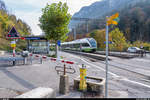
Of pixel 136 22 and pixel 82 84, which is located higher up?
pixel 136 22

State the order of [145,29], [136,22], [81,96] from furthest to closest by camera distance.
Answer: [136,22] < [145,29] < [81,96]

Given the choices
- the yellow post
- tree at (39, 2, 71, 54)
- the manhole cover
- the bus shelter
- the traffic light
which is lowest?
the manhole cover

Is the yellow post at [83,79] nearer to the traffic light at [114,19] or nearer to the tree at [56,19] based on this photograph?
the traffic light at [114,19]

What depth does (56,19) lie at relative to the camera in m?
14.3

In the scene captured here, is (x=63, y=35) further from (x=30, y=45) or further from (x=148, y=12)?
(x=148, y=12)

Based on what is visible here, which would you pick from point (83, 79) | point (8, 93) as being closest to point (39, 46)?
point (8, 93)

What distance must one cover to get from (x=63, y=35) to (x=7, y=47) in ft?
63.4

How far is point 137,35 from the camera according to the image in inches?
2682

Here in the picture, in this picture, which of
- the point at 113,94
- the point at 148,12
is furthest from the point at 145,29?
the point at 113,94

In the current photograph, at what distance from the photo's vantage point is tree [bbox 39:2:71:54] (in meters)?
14.3

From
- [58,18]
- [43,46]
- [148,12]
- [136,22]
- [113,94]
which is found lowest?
[113,94]

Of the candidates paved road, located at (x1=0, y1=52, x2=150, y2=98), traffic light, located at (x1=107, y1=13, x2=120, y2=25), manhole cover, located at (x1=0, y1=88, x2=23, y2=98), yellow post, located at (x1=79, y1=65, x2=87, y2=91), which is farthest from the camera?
paved road, located at (x1=0, y1=52, x2=150, y2=98)

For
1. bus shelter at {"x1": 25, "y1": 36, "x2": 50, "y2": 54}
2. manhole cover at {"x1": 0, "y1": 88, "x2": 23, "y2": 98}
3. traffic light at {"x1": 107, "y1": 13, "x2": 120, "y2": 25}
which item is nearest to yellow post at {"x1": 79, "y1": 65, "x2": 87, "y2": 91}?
traffic light at {"x1": 107, "y1": 13, "x2": 120, "y2": 25}

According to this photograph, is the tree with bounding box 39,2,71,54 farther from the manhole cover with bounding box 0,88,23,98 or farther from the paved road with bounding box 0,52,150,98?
the manhole cover with bounding box 0,88,23,98
